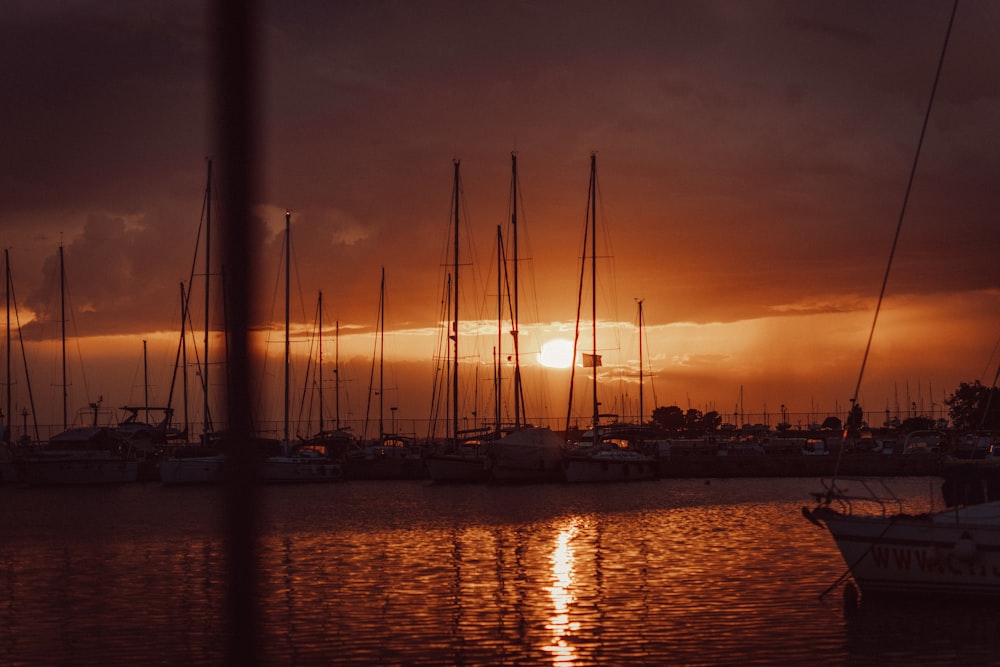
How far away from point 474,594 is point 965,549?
41.0 feet

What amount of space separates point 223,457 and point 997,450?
74325 mm

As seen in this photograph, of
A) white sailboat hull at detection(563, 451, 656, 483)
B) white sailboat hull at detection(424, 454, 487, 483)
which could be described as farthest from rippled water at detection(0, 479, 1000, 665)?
white sailboat hull at detection(424, 454, 487, 483)

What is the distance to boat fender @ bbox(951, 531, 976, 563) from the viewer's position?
24.9 metres

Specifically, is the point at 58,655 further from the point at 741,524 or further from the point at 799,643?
the point at 741,524

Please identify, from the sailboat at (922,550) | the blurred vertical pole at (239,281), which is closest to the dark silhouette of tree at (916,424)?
the sailboat at (922,550)

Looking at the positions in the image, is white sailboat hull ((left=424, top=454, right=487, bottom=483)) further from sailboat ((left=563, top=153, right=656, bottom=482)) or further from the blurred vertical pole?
the blurred vertical pole

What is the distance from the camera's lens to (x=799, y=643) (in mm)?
23312

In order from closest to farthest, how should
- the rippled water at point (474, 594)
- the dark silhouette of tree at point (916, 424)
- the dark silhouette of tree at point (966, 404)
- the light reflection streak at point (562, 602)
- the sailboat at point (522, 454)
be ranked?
the light reflection streak at point (562, 602) < the rippled water at point (474, 594) < the sailboat at point (522, 454) < the dark silhouette of tree at point (966, 404) < the dark silhouette of tree at point (916, 424)

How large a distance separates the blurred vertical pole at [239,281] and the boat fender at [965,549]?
2394 cm

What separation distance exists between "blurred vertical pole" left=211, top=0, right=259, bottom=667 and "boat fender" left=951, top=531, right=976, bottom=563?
942 inches

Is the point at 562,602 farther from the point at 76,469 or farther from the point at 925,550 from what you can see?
the point at 76,469

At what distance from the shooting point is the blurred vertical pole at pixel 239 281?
3445mm

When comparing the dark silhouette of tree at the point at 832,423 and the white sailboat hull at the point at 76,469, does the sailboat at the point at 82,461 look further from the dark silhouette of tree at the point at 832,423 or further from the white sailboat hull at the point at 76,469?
the dark silhouette of tree at the point at 832,423

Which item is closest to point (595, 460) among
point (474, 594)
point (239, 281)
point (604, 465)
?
point (604, 465)
